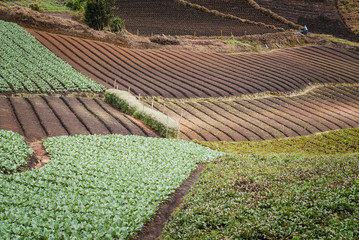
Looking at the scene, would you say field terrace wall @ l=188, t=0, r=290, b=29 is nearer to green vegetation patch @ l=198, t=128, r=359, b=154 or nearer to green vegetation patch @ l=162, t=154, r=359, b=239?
green vegetation patch @ l=198, t=128, r=359, b=154

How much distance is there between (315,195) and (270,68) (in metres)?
32.9

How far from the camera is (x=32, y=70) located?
29.1 metres

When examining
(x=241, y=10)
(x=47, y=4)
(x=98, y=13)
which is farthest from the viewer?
(x=241, y=10)

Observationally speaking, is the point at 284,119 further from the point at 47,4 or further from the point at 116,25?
the point at 47,4

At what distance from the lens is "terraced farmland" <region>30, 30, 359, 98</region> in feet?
107

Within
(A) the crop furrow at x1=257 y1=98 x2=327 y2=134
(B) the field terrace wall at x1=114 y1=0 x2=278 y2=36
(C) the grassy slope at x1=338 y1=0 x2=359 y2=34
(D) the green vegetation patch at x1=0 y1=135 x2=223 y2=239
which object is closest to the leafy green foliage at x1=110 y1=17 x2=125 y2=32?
(B) the field terrace wall at x1=114 y1=0 x2=278 y2=36

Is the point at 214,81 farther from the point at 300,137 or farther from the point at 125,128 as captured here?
the point at 125,128

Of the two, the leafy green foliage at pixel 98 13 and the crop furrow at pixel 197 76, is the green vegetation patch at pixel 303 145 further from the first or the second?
the leafy green foliage at pixel 98 13

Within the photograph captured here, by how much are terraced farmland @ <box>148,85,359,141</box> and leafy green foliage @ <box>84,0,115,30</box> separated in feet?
72.3

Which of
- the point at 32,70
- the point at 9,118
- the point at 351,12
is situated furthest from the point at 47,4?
the point at 351,12

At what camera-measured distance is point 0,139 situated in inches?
630

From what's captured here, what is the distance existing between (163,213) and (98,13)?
124 ft

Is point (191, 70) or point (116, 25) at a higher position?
point (116, 25)

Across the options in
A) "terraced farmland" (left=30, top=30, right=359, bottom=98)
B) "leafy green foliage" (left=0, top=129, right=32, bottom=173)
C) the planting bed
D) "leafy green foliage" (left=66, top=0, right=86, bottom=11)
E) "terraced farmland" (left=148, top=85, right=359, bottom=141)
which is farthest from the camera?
"leafy green foliage" (left=66, top=0, right=86, bottom=11)
